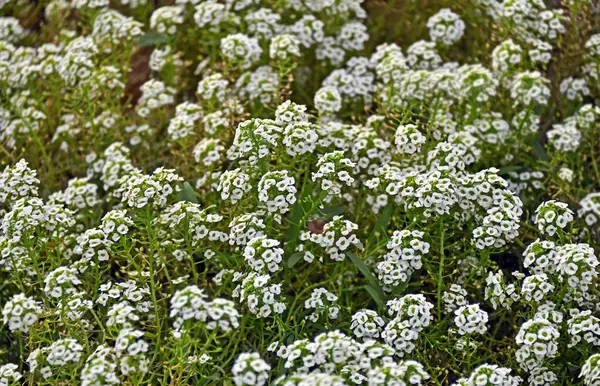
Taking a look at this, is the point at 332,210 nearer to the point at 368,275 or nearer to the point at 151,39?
the point at 368,275

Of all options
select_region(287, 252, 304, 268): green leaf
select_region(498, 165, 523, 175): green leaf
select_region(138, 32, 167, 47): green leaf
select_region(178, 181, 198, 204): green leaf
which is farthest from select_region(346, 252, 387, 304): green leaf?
select_region(138, 32, 167, 47): green leaf

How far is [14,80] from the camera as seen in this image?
18.7 feet

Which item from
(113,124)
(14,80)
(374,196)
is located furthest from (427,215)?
(14,80)

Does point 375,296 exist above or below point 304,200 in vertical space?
below

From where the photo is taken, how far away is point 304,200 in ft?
14.6

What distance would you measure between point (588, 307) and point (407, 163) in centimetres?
124

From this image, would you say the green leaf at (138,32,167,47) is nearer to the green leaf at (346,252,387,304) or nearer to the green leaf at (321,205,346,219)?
the green leaf at (321,205,346,219)

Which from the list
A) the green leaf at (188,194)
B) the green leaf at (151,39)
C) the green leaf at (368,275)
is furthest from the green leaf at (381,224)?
the green leaf at (151,39)

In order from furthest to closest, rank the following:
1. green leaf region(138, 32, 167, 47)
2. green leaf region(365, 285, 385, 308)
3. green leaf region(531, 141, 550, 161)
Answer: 1. green leaf region(138, 32, 167, 47)
2. green leaf region(531, 141, 550, 161)
3. green leaf region(365, 285, 385, 308)

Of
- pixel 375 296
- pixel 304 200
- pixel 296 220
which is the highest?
pixel 304 200

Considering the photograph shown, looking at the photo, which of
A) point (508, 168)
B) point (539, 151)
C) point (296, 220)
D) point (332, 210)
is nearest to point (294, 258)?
point (296, 220)

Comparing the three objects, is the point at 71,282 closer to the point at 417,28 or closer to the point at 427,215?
the point at 427,215

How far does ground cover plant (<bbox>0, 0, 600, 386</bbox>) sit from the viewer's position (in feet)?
13.0

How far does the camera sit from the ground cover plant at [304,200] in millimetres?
3977
